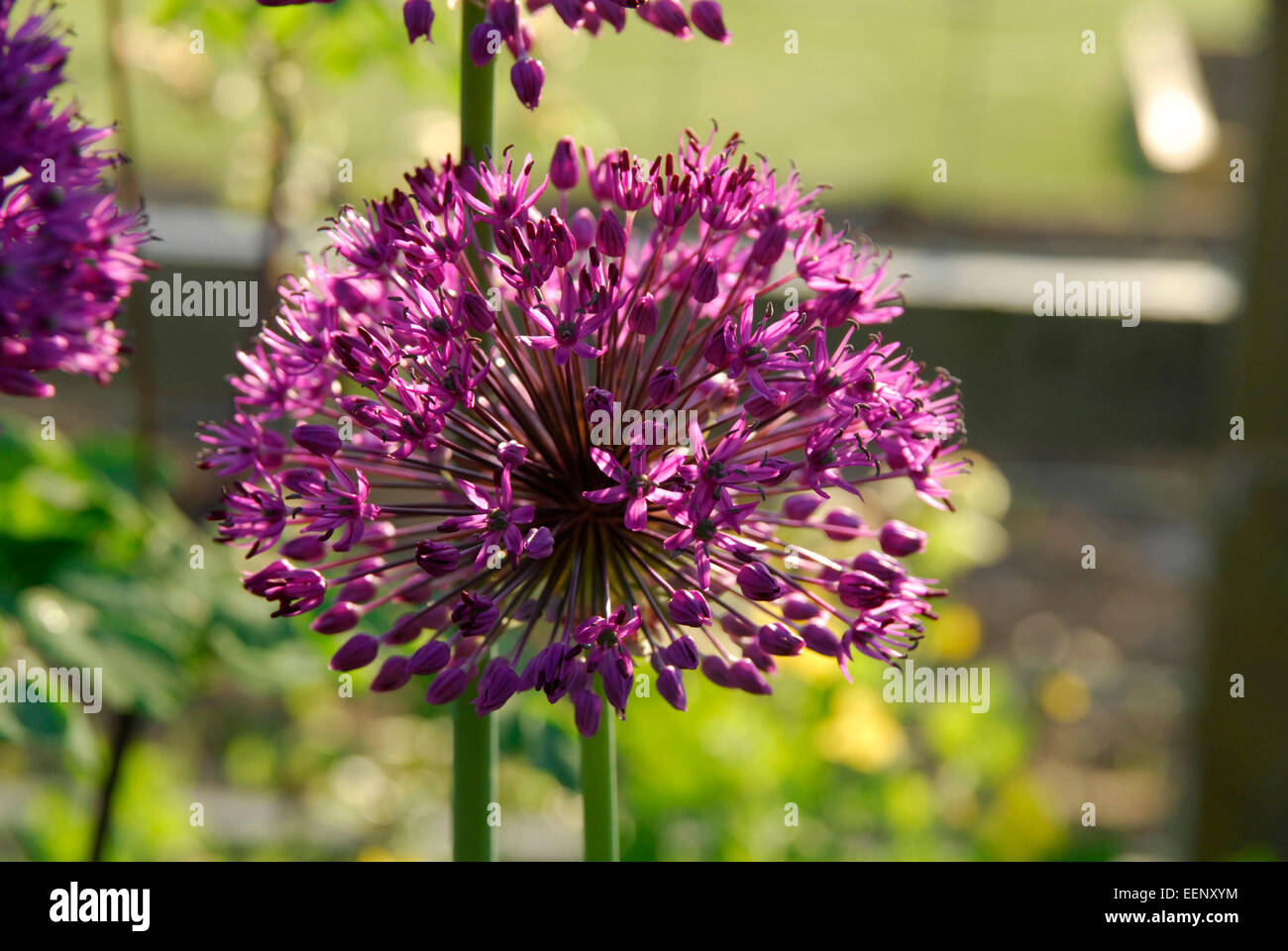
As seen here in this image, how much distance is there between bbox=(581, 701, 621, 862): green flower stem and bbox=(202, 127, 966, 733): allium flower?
6 centimetres

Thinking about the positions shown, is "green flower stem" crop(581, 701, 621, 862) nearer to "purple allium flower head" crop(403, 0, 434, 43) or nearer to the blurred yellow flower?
"purple allium flower head" crop(403, 0, 434, 43)

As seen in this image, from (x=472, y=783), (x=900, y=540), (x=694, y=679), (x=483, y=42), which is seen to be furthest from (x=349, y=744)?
(x=483, y=42)

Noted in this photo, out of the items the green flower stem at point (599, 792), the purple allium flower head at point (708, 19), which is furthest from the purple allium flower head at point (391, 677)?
the purple allium flower head at point (708, 19)

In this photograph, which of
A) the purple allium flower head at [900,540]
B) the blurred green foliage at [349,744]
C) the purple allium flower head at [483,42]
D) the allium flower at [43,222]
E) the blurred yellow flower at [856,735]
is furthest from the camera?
the blurred yellow flower at [856,735]

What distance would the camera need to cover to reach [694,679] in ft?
10.6

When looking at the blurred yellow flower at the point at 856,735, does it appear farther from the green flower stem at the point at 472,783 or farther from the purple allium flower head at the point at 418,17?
the purple allium flower head at the point at 418,17

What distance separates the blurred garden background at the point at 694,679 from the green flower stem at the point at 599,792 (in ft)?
1.68

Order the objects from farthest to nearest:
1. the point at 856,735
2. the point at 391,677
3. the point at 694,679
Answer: the point at 694,679 < the point at 856,735 < the point at 391,677

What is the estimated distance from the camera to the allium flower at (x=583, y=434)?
1051 millimetres

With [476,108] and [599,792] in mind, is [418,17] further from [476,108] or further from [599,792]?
[599,792]

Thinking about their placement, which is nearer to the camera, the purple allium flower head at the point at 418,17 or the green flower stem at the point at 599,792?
the purple allium flower head at the point at 418,17

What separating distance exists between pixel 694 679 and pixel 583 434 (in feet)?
7.01
